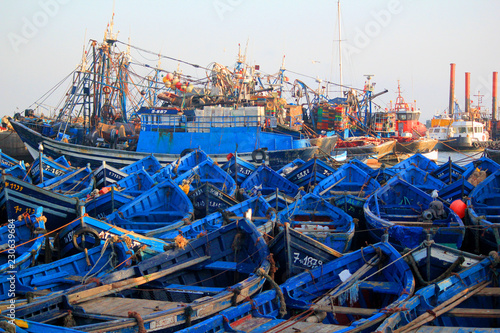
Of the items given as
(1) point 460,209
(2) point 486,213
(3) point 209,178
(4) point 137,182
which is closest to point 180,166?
(3) point 209,178

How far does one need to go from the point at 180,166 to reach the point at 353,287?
14811 mm

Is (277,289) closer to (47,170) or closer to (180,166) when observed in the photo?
(180,166)

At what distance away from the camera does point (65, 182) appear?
19328 mm

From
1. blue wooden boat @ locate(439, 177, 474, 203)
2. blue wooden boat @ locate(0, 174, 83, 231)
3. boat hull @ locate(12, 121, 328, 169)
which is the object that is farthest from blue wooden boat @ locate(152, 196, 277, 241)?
boat hull @ locate(12, 121, 328, 169)

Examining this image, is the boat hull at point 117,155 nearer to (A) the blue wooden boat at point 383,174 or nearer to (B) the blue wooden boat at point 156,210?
(A) the blue wooden boat at point 383,174

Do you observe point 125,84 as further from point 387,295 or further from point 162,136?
point 387,295

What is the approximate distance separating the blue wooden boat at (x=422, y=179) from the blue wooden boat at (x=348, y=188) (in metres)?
1.44

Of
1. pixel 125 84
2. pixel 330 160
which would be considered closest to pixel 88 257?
pixel 330 160

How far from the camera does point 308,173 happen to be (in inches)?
798

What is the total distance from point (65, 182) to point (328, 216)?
11.5 metres

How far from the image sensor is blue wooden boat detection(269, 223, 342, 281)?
8.74 meters

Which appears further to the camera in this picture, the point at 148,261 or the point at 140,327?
the point at 148,261

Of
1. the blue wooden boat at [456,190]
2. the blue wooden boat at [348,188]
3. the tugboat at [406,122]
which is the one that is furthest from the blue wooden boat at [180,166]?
the tugboat at [406,122]

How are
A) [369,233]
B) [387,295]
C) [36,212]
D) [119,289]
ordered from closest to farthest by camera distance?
1. [119,289]
2. [387,295]
3. [36,212]
4. [369,233]
